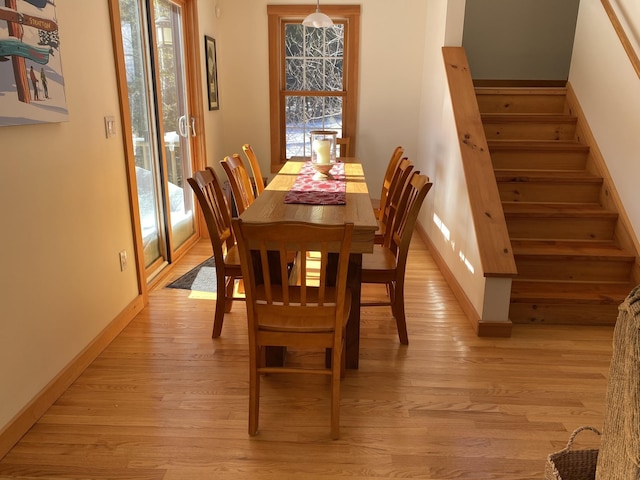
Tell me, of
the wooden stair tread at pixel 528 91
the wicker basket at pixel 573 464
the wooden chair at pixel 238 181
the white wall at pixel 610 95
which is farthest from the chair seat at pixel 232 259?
the wooden stair tread at pixel 528 91

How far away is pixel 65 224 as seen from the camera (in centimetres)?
228

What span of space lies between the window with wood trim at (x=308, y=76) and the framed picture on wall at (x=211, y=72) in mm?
598

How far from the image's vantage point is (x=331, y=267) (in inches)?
91.0

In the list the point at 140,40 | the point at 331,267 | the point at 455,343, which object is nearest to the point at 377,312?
the point at 455,343

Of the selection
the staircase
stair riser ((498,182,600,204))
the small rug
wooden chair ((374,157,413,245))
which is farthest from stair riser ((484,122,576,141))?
the small rug

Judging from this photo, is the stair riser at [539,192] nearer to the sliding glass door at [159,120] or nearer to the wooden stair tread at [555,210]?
the wooden stair tread at [555,210]

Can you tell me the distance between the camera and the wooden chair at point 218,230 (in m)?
2.46

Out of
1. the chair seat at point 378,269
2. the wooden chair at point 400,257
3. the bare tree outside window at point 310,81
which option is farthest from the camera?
the bare tree outside window at point 310,81

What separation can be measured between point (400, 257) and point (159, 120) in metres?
2.15

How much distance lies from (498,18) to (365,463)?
460cm

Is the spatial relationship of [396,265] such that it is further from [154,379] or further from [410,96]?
[410,96]

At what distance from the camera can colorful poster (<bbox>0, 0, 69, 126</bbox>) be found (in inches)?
71.2

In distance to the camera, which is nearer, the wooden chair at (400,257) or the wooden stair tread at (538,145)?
the wooden chair at (400,257)

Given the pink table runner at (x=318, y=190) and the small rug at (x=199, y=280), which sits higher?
the pink table runner at (x=318, y=190)
